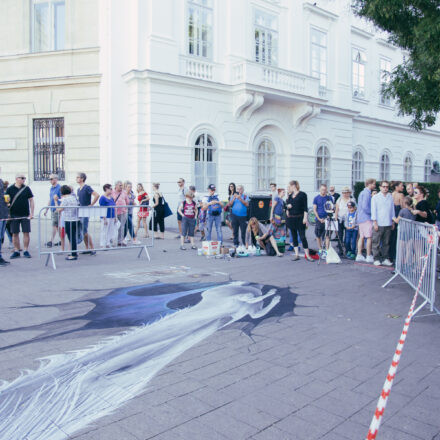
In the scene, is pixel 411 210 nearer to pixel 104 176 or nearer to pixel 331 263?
pixel 331 263

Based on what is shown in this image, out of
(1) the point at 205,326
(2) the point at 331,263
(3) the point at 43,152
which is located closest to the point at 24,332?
(1) the point at 205,326

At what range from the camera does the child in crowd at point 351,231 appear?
11.0 m

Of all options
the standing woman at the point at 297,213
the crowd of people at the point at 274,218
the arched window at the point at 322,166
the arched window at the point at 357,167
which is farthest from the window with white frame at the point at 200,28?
the arched window at the point at 357,167

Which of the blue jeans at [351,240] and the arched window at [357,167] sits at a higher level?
the arched window at [357,167]

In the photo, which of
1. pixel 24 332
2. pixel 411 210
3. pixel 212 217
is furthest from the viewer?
pixel 212 217

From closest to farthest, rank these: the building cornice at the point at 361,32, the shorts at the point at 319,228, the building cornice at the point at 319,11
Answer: the shorts at the point at 319,228
the building cornice at the point at 319,11
the building cornice at the point at 361,32

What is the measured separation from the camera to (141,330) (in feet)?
17.2

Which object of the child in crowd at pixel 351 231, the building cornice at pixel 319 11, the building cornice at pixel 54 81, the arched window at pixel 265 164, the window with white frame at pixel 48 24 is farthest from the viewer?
the building cornice at pixel 319 11

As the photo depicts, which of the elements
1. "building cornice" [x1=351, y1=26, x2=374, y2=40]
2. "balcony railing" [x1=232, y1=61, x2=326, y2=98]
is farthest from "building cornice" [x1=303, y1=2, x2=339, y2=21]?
"balcony railing" [x1=232, y1=61, x2=326, y2=98]

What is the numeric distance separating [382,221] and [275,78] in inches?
456

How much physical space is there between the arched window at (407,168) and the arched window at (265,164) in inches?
495

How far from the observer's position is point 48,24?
17.8 metres

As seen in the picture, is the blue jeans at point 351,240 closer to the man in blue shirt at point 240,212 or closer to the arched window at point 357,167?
the man in blue shirt at point 240,212

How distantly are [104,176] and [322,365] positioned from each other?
560 inches
